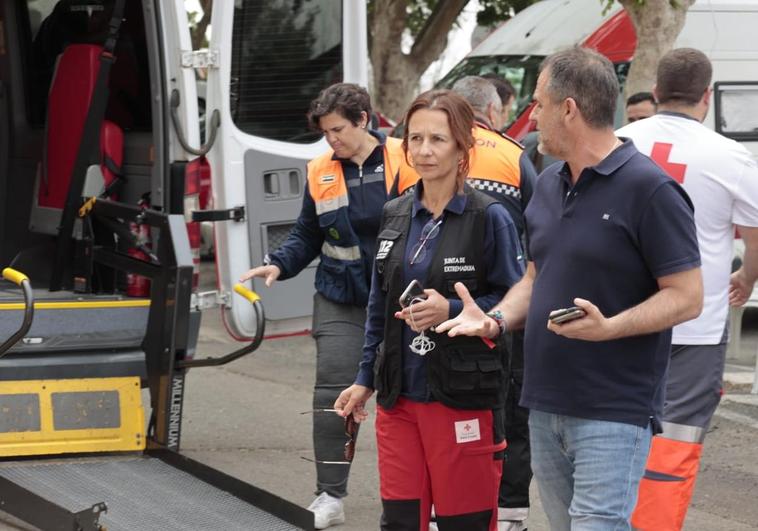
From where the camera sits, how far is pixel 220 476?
541 centimetres

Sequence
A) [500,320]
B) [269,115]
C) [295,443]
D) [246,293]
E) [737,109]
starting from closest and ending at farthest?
[500,320], [246,293], [269,115], [295,443], [737,109]

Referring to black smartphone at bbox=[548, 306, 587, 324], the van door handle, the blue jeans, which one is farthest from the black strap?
black smartphone at bbox=[548, 306, 587, 324]

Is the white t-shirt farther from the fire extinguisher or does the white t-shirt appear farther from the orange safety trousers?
the fire extinguisher

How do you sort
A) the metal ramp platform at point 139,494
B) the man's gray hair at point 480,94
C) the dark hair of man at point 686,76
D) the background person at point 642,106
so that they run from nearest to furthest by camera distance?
the dark hair of man at point 686,76 < the metal ramp platform at point 139,494 < the man's gray hair at point 480,94 < the background person at point 642,106

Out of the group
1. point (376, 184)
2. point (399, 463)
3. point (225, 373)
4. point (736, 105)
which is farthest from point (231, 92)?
point (736, 105)

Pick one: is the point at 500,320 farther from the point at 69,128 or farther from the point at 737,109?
the point at 737,109

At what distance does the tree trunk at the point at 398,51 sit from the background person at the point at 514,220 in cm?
919

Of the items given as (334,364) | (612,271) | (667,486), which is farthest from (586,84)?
(334,364)

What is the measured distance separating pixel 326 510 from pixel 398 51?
386 inches

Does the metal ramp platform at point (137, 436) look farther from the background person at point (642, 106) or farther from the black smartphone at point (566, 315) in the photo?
the background person at point (642, 106)

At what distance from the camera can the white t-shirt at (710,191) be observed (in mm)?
4395

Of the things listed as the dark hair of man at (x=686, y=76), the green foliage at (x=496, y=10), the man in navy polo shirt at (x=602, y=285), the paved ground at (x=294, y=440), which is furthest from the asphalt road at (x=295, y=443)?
the green foliage at (x=496, y=10)

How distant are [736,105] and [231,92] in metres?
5.70

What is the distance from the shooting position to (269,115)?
593cm
